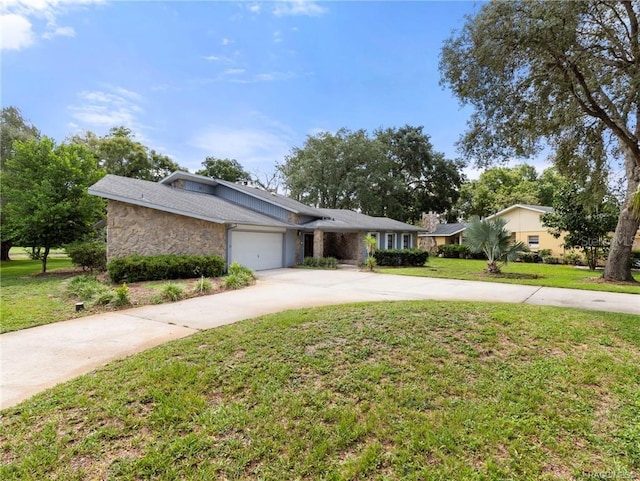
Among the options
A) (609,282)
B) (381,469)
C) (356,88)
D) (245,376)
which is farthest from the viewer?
(356,88)

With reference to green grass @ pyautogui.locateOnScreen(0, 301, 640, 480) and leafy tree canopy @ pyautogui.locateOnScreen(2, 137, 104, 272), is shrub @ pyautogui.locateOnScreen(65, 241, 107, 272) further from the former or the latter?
green grass @ pyautogui.locateOnScreen(0, 301, 640, 480)

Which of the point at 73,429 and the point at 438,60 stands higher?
the point at 438,60

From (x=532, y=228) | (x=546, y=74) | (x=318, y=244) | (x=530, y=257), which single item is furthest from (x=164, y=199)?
(x=532, y=228)

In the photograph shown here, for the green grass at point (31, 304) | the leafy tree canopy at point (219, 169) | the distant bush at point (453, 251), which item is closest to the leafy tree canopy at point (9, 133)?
the green grass at point (31, 304)

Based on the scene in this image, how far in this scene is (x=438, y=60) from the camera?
1071 cm

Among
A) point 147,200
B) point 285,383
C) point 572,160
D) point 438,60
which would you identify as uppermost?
point 438,60

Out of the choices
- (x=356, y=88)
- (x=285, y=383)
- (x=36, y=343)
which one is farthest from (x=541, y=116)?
(x=36, y=343)

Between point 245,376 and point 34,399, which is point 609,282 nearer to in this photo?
point 245,376

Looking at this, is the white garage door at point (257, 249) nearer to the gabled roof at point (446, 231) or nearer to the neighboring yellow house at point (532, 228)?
the neighboring yellow house at point (532, 228)

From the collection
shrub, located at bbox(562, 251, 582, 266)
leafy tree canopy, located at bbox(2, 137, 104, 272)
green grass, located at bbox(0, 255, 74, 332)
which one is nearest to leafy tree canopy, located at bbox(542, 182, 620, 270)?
shrub, located at bbox(562, 251, 582, 266)

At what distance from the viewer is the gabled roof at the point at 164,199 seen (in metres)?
13.4

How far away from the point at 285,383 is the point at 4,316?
679 cm

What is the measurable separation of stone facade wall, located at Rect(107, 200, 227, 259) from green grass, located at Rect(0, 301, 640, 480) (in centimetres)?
973

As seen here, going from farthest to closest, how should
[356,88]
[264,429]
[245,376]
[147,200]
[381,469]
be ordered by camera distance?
[356,88], [147,200], [245,376], [264,429], [381,469]
